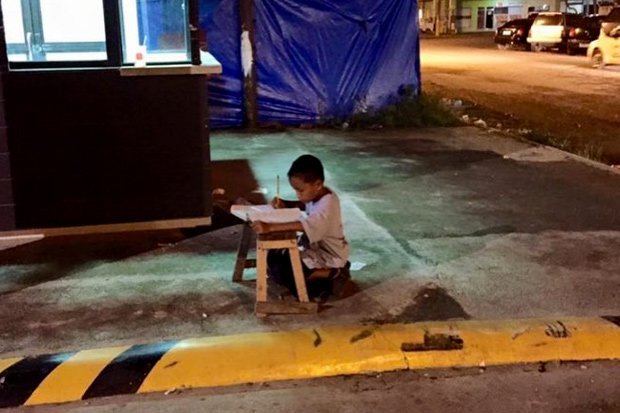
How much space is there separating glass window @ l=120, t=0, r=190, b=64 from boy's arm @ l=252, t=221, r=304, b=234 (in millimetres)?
2422

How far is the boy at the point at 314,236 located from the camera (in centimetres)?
495

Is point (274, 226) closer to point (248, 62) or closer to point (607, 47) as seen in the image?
point (248, 62)

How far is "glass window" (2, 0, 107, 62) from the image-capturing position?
6.58 m

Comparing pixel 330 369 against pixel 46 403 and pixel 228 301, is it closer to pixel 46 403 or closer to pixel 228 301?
pixel 228 301

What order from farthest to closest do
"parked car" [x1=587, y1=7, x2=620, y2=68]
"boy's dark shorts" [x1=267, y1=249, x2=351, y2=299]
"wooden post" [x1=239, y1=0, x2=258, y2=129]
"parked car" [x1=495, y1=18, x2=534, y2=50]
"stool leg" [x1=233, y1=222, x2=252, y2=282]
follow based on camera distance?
"parked car" [x1=495, y1=18, x2=534, y2=50] → "parked car" [x1=587, y1=7, x2=620, y2=68] → "wooden post" [x1=239, y1=0, x2=258, y2=129] → "stool leg" [x1=233, y1=222, x2=252, y2=282] → "boy's dark shorts" [x1=267, y1=249, x2=351, y2=299]

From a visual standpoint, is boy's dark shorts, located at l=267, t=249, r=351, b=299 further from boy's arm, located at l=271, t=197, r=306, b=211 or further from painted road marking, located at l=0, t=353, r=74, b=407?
painted road marking, located at l=0, t=353, r=74, b=407

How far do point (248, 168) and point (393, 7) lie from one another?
502 cm

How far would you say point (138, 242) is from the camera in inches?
261

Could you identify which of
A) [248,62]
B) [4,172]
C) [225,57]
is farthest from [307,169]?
[225,57]

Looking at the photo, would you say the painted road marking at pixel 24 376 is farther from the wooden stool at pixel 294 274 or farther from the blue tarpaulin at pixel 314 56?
the blue tarpaulin at pixel 314 56

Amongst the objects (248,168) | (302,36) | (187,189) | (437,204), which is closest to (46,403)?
(187,189)

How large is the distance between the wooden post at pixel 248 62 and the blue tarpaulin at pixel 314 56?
0.11 meters

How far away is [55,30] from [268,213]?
304 cm

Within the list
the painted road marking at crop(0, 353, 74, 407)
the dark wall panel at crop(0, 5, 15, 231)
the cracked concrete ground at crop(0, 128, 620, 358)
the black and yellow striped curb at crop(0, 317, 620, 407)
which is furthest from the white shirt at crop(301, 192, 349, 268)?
the dark wall panel at crop(0, 5, 15, 231)
